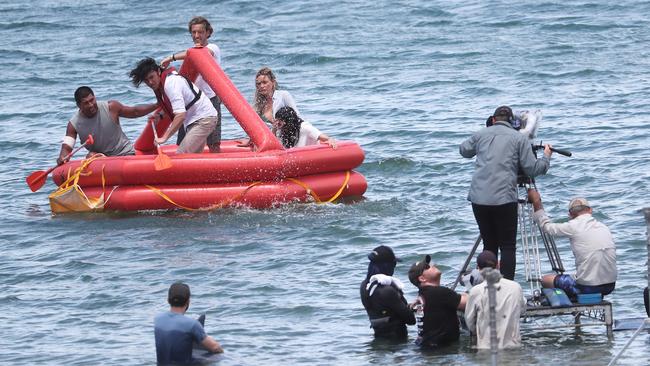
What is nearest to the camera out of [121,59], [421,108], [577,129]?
[577,129]

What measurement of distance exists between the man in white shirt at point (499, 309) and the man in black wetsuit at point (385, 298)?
63cm

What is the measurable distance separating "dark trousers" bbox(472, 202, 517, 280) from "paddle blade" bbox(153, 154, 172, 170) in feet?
16.3

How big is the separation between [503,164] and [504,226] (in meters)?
0.48

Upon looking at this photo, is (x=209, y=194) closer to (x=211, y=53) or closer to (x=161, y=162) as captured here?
(x=161, y=162)

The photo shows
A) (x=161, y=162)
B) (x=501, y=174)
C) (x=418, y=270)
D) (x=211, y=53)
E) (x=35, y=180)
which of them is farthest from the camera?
(x=35, y=180)

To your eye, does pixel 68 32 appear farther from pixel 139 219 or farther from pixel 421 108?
pixel 139 219

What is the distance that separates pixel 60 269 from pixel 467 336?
4.72 meters

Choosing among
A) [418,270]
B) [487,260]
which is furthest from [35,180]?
[487,260]

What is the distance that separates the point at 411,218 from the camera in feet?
49.1

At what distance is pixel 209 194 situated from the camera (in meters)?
14.9

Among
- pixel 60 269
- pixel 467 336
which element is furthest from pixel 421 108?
pixel 467 336

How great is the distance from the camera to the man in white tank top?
14.7 m

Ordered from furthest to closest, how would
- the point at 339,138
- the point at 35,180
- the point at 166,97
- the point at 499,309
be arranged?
the point at 339,138 → the point at 35,180 → the point at 166,97 → the point at 499,309

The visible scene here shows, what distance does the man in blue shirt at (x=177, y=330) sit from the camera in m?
9.38
